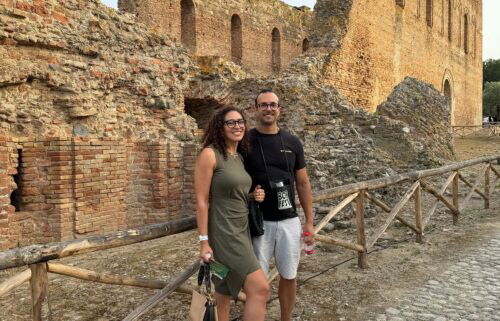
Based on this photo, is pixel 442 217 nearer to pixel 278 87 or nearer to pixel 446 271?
pixel 446 271

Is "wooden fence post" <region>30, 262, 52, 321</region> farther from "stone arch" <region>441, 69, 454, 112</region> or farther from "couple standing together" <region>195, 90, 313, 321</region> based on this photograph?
"stone arch" <region>441, 69, 454, 112</region>

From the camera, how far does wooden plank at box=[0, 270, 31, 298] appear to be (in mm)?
2357

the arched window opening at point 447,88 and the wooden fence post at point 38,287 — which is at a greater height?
the arched window opening at point 447,88

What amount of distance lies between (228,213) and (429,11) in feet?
79.6

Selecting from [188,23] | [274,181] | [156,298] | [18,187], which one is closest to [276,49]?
[188,23]

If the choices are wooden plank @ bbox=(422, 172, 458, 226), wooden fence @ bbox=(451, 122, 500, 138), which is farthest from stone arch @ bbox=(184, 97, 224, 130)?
wooden fence @ bbox=(451, 122, 500, 138)

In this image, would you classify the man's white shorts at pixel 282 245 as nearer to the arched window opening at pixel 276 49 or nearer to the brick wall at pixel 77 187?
the brick wall at pixel 77 187

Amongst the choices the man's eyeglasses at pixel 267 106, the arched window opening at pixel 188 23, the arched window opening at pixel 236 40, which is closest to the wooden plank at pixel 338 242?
the man's eyeglasses at pixel 267 106

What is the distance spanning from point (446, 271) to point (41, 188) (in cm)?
502

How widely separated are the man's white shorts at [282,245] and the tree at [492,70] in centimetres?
6487

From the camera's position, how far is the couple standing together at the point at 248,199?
8.92 feet

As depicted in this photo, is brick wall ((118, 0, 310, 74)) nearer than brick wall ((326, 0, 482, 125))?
Yes

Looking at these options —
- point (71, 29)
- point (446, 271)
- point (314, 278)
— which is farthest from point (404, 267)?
point (71, 29)

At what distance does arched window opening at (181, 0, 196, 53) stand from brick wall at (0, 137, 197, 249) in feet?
28.4
